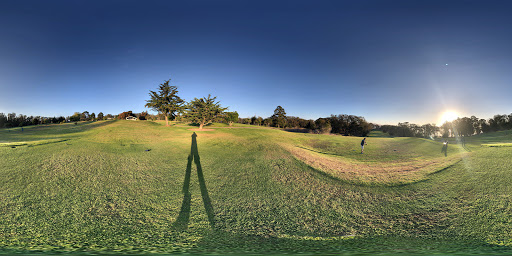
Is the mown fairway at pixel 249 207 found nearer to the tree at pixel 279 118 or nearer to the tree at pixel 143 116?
the tree at pixel 279 118

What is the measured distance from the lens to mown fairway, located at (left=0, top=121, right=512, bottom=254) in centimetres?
423

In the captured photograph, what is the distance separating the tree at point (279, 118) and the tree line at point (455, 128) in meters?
33.5

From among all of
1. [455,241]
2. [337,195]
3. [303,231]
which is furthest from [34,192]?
[455,241]

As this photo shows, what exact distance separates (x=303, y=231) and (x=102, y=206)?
6446 mm

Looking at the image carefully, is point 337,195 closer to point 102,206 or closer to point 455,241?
point 455,241

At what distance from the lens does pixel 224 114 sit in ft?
128

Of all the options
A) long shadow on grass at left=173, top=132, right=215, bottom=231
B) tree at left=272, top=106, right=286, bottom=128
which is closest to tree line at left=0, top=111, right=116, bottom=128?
tree at left=272, top=106, right=286, bottom=128

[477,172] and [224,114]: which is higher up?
[224,114]

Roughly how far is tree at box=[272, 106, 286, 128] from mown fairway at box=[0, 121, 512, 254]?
64511 mm

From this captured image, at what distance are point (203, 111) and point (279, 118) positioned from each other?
44.7 metres

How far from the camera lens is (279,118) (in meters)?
76.4

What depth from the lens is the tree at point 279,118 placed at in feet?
249

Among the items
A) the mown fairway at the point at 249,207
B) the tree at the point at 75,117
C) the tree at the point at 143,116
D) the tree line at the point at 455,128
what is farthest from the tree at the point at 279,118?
the tree at the point at 75,117

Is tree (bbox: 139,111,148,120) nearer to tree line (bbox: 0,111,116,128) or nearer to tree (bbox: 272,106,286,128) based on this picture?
tree line (bbox: 0,111,116,128)
